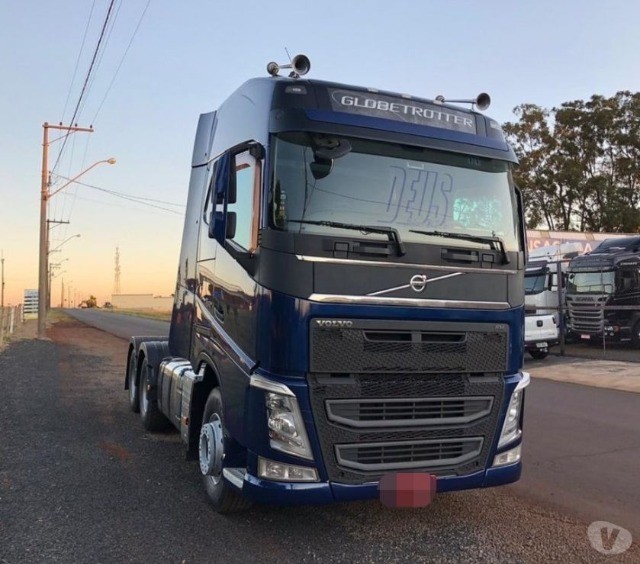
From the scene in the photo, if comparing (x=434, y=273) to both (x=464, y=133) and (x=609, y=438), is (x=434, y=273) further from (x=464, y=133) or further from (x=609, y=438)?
(x=609, y=438)

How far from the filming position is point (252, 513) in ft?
16.1

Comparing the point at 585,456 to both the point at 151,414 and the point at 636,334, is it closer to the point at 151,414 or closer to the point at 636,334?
the point at 151,414

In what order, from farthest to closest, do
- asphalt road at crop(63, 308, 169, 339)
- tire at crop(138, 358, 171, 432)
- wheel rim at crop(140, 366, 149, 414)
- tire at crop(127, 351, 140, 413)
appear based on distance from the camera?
asphalt road at crop(63, 308, 169, 339) < tire at crop(127, 351, 140, 413) < wheel rim at crop(140, 366, 149, 414) < tire at crop(138, 358, 171, 432)

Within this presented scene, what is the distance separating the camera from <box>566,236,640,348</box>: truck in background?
19.7 metres

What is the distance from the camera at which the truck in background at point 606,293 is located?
775 inches

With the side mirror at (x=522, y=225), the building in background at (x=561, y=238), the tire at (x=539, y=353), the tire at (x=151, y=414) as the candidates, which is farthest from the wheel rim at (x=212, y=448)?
the building in background at (x=561, y=238)

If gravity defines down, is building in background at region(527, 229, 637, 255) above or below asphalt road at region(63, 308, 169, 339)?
above

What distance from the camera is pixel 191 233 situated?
6.36 meters

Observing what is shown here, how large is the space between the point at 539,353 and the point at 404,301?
1432cm

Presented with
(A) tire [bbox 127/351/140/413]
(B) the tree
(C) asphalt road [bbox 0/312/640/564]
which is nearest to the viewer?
(C) asphalt road [bbox 0/312/640/564]

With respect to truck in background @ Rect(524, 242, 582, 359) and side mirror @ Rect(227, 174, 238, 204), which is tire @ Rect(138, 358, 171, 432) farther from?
truck in background @ Rect(524, 242, 582, 359)

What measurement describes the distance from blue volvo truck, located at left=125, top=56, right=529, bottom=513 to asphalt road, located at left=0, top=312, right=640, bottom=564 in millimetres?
395

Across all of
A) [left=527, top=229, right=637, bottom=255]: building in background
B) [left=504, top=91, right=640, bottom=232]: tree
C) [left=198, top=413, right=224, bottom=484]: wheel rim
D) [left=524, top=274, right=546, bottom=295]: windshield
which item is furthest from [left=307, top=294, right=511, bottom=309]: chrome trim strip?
[left=504, top=91, right=640, bottom=232]: tree

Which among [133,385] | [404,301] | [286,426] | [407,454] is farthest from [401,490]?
[133,385]
